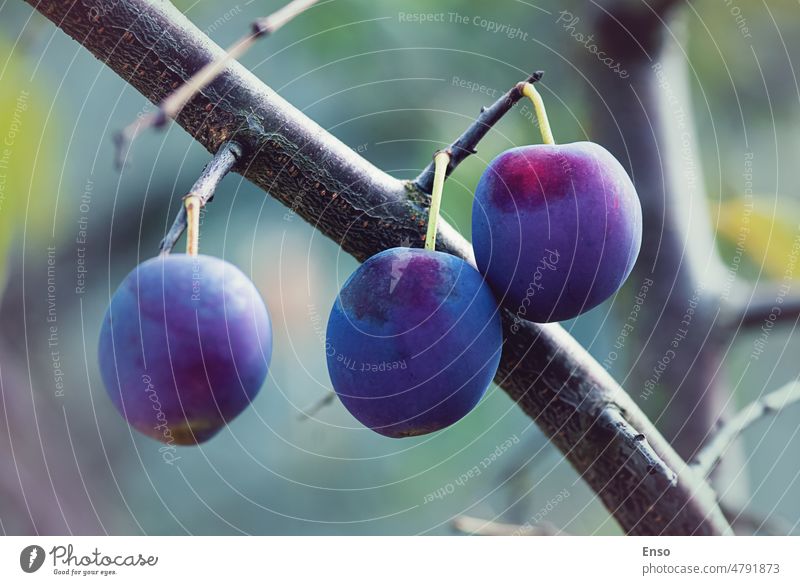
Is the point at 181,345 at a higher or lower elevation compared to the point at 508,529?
higher

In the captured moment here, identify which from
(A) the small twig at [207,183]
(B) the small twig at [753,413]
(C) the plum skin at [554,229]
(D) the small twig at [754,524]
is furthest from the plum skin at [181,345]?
(D) the small twig at [754,524]

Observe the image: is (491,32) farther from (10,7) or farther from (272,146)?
(272,146)

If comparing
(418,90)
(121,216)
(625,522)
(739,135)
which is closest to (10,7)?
(121,216)

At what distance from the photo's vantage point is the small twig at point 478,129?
429 millimetres

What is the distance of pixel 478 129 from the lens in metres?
0.45

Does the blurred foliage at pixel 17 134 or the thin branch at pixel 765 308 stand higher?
the thin branch at pixel 765 308

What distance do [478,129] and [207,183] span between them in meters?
0.16

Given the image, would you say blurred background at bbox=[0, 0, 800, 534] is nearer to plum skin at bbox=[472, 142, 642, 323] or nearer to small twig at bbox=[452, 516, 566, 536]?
small twig at bbox=[452, 516, 566, 536]

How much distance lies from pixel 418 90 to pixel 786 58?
1.87 ft

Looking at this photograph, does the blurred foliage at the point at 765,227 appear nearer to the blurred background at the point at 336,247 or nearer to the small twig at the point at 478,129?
the blurred background at the point at 336,247

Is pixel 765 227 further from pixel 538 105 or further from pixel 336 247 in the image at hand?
pixel 336 247

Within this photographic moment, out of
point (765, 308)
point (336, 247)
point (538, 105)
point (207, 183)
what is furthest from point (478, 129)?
point (336, 247)

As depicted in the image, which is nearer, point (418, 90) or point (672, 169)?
point (672, 169)

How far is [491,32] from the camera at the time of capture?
1.27 metres
